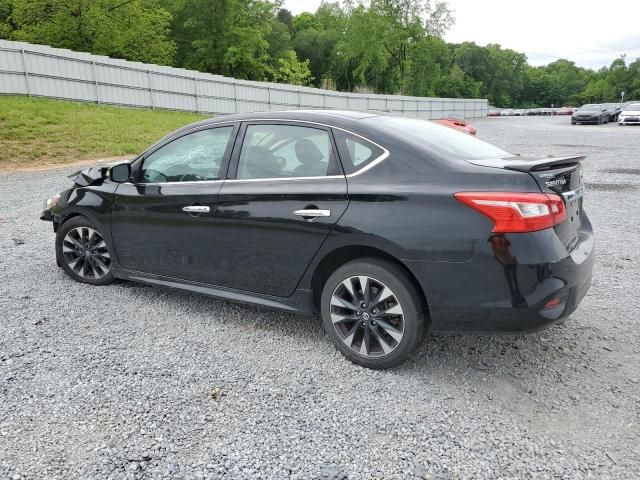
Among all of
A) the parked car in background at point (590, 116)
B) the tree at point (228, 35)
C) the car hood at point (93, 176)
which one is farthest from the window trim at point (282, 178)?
the tree at point (228, 35)

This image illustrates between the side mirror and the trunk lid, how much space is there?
2.81 meters

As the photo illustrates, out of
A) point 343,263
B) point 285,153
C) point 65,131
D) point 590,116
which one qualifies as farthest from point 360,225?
point 590,116

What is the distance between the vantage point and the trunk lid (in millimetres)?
2881

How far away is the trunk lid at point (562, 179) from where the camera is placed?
288cm

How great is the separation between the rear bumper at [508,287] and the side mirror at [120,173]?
264cm

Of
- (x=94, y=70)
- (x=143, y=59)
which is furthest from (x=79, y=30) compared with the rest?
(x=94, y=70)

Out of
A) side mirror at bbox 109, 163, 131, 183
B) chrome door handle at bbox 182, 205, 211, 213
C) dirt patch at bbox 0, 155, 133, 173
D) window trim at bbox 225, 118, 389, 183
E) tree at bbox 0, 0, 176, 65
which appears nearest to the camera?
window trim at bbox 225, 118, 389, 183

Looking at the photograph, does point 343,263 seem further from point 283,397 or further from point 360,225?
point 283,397

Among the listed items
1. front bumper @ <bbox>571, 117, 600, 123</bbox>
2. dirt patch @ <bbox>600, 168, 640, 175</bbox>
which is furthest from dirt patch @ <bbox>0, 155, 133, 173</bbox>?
front bumper @ <bbox>571, 117, 600, 123</bbox>

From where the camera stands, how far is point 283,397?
2.97m

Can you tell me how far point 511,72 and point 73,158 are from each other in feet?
427

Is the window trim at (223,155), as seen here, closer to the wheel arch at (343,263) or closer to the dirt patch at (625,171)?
the wheel arch at (343,263)

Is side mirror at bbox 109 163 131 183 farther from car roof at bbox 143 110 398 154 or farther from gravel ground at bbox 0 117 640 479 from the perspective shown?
gravel ground at bbox 0 117 640 479

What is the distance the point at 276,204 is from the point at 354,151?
0.64 metres
